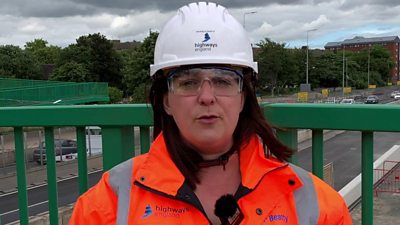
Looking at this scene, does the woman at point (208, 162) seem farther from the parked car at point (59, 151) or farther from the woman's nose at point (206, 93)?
the parked car at point (59, 151)

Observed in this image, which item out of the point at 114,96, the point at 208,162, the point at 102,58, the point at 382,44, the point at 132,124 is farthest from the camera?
the point at 382,44

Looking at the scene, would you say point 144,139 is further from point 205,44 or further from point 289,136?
point 205,44

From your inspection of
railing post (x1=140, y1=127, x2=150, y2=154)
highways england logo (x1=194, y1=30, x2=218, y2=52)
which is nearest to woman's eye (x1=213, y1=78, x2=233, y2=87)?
highways england logo (x1=194, y1=30, x2=218, y2=52)

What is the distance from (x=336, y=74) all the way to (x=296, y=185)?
82.8m

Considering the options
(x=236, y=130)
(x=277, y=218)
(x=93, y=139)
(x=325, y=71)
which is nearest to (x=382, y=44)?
(x=325, y=71)

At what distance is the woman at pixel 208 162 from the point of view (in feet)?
5.54

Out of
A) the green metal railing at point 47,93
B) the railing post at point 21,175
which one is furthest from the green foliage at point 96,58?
the railing post at point 21,175

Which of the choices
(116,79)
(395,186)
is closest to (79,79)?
(116,79)

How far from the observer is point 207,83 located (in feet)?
5.79

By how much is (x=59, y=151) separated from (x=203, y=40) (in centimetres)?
210

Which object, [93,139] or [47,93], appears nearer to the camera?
[93,139]

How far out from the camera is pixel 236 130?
1936mm

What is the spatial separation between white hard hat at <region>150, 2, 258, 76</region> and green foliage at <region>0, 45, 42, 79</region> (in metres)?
52.4

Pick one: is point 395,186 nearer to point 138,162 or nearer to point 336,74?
point 138,162
